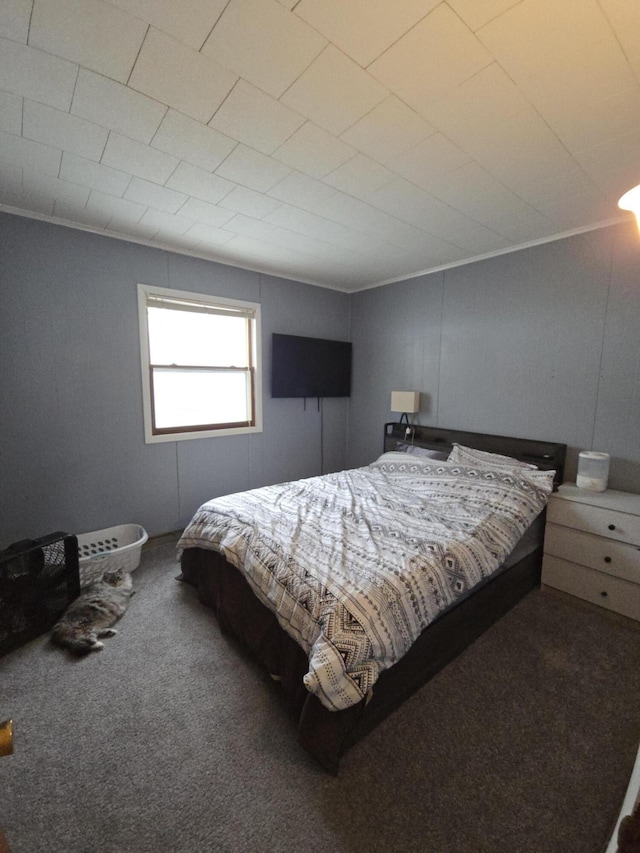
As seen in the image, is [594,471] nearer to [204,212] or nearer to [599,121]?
[599,121]

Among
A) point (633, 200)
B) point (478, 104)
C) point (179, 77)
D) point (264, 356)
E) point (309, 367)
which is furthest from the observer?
point (309, 367)

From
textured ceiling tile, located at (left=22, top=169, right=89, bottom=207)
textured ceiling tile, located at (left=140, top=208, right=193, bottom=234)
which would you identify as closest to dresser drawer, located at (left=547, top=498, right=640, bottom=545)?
textured ceiling tile, located at (left=140, top=208, right=193, bottom=234)

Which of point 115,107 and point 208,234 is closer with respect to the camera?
point 115,107

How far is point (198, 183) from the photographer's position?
2.00 metres

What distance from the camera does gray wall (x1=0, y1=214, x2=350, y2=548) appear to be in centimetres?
244

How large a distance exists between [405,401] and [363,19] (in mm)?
2812

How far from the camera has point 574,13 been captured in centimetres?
107

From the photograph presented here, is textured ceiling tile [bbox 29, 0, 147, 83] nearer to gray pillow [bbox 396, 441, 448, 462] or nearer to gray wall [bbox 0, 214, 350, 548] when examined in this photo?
gray wall [bbox 0, 214, 350, 548]

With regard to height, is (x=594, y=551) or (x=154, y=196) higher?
(x=154, y=196)

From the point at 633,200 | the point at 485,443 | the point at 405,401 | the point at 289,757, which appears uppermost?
the point at 633,200

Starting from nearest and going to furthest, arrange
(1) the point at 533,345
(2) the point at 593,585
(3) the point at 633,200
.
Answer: (3) the point at 633,200
(2) the point at 593,585
(1) the point at 533,345

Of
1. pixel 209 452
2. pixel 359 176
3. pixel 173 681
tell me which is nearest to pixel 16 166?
pixel 359 176

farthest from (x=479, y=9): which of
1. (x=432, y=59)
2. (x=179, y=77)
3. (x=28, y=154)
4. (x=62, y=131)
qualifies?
(x=28, y=154)

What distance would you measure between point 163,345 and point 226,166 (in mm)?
1700
